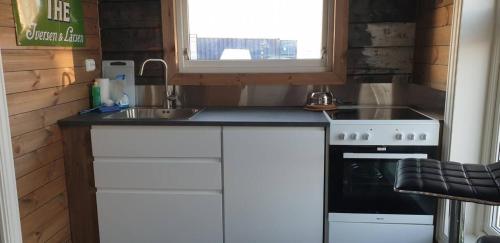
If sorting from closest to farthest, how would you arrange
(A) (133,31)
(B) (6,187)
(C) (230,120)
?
1. (B) (6,187)
2. (C) (230,120)
3. (A) (133,31)

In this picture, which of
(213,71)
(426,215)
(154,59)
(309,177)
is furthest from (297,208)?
(154,59)

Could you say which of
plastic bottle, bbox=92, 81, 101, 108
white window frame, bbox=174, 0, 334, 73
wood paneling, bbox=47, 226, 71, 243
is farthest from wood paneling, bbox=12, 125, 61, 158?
white window frame, bbox=174, 0, 334, 73

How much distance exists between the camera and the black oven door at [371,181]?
2.11m

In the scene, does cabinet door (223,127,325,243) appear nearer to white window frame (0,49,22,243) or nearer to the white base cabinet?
the white base cabinet

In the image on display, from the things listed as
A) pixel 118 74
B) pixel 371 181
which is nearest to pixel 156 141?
pixel 118 74

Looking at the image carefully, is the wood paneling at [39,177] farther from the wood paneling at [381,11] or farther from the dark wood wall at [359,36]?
the wood paneling at [381,11]

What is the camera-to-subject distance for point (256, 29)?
271 centimetres

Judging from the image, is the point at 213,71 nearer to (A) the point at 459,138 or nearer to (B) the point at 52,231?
(B) the point at 52,231

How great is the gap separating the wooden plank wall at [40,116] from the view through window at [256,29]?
80 cm

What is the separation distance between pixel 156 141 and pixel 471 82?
5.42 feet

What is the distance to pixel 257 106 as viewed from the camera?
2713mm

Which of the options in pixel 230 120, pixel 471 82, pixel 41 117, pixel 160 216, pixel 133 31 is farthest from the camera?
pixel 133 31

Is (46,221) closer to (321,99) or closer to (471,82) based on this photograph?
(321,99)

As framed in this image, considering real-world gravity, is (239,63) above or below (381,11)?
below
